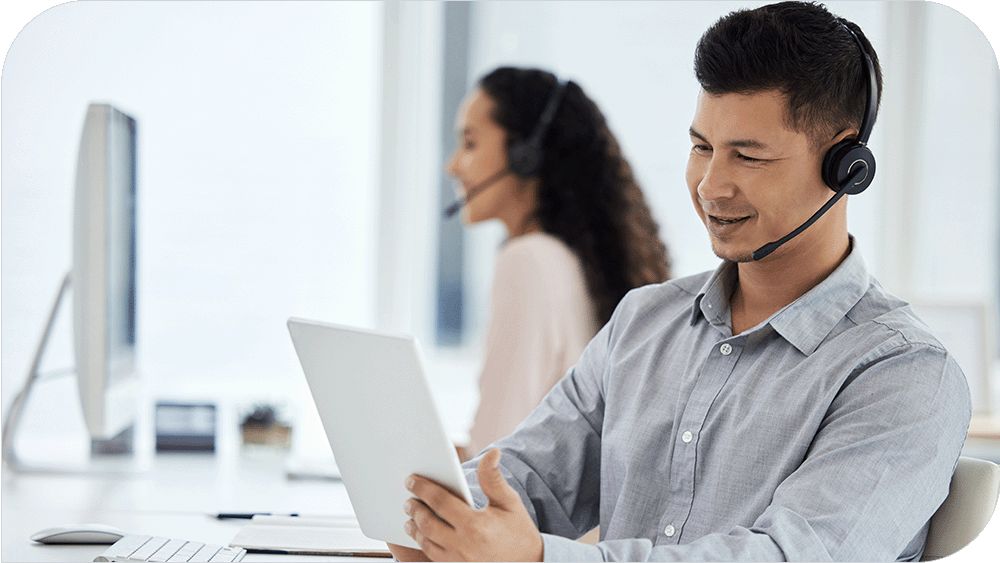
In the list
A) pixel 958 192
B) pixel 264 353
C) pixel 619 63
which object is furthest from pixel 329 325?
pixel 958 192

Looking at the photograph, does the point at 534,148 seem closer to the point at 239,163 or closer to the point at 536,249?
the point at 536,249

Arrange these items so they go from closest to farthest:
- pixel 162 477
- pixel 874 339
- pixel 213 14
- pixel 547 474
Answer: pixel 874 339 < pixel 547 474 < pixel 162 477 < pixel 213 14

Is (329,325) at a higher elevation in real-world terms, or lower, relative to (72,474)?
higher

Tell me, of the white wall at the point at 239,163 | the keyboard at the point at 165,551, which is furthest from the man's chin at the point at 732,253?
the white wall at the point at 239,163

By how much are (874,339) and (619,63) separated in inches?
81.2

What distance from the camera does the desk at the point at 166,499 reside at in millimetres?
1517

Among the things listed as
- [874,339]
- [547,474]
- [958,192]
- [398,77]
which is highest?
[398,77]

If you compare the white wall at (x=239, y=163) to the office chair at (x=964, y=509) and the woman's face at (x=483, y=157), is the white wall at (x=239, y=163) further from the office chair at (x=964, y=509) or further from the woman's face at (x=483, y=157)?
the office chair at (x=964, y=509)

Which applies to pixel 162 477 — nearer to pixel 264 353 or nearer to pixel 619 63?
pixel 264 353

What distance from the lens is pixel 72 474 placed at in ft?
6.68

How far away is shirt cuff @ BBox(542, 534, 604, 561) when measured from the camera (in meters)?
1.03

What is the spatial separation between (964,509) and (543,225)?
1.22 m

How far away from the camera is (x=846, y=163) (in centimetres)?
121

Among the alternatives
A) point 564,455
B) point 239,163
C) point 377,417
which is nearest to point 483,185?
point 239,163
